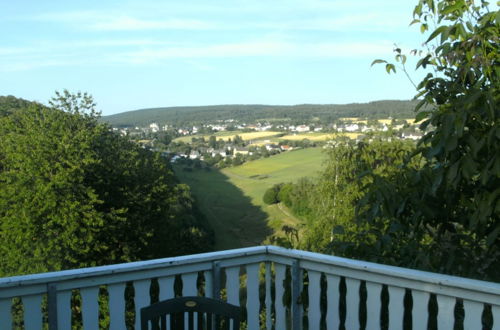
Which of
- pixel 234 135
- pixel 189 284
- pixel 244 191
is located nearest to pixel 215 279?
pixel 189 284

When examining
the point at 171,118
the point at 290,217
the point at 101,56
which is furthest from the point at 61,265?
the point at 171,118

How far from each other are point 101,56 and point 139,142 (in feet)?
68.8

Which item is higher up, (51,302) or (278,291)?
(51,302)

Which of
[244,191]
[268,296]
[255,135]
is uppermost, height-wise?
[268,296]

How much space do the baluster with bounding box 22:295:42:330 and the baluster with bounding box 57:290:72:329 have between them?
79 millimetres

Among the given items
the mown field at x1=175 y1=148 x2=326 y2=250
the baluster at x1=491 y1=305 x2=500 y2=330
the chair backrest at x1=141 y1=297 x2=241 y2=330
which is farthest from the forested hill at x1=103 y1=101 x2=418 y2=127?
the chair backrest at x1=141 y1=297 x2=241 y2=330

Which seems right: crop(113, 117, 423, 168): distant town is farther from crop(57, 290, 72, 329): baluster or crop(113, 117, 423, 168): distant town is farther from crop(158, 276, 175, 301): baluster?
crop(57, 290, 72, 329): baluster

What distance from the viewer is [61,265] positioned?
1981 cm

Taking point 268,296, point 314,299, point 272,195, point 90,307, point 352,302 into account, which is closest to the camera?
point 90,307

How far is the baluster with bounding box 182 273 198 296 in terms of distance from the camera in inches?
107

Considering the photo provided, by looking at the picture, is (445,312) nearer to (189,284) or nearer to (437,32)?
(189,284)

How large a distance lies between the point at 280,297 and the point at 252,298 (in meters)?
0.16

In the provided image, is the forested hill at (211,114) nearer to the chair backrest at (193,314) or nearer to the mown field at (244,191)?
the mown field at (244,191)

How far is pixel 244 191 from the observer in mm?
43688
